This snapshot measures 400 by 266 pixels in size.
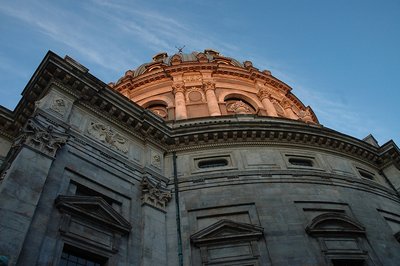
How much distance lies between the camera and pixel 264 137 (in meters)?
20.5

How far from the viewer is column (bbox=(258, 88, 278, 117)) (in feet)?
99.0

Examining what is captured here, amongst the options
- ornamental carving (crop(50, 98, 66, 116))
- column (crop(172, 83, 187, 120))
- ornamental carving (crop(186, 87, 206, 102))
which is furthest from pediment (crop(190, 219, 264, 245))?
→ ornamental carving (crop(186, 87, 206, 102))

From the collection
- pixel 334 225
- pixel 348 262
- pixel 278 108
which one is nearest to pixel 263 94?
pixel 278 108

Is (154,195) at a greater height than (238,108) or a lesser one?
lesser

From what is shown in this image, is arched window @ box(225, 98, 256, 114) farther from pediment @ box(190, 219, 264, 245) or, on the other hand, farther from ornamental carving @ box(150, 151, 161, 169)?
pediment @ box(190, 219, 264, 245)

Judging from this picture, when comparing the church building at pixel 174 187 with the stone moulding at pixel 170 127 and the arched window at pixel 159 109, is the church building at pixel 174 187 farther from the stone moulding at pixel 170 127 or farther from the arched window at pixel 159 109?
the arched window at pixel 159 109

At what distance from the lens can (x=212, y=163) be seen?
1967cm

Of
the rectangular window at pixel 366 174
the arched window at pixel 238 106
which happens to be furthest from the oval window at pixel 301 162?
the arched window at pixel 238 106

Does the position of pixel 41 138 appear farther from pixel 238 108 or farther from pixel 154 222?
pixel 238 108

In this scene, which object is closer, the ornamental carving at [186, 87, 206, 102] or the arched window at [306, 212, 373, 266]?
the arched window at [306, 212, 373, 266]

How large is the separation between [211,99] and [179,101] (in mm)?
2513

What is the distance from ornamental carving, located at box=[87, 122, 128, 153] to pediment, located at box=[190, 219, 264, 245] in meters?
5.30

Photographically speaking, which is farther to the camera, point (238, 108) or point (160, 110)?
point (160, 110)

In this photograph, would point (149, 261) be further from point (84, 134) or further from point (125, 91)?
point (125, 91)
